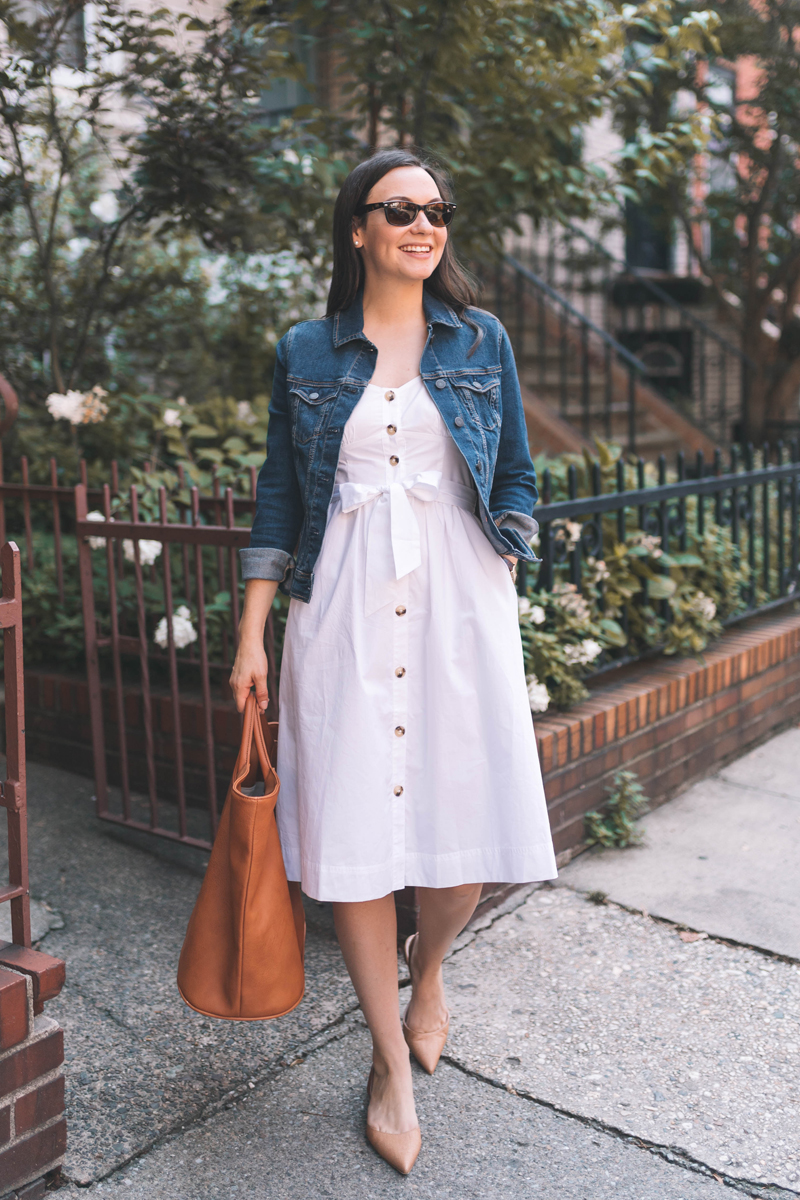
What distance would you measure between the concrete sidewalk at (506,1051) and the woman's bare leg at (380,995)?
0.32 ft

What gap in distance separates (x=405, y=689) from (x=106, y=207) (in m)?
4.65

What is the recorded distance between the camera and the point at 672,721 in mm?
3799

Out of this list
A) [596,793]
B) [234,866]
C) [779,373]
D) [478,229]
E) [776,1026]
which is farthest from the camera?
[779,373]

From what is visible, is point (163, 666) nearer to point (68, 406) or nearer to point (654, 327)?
point (68, 406)

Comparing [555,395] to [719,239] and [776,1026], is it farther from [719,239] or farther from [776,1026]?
[776,1026]

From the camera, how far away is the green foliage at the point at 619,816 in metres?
3.41

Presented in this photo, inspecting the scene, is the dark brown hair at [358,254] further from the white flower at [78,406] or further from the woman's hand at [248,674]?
the white flower at [78,406]

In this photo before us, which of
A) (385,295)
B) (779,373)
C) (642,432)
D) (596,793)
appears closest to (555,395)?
(642,432)

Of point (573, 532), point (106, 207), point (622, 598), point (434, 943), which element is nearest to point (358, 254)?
point (434, 943)

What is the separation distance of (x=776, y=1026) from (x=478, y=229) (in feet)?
11.7

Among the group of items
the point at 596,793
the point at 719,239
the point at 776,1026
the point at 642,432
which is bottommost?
the point at 776,1026

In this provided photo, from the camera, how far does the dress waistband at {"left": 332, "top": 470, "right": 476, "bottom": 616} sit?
204 cm

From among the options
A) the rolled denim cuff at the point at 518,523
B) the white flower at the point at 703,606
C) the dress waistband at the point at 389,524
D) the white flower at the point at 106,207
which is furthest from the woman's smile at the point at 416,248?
the white flower at the point at 106,207

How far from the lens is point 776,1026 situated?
96.3 inches
